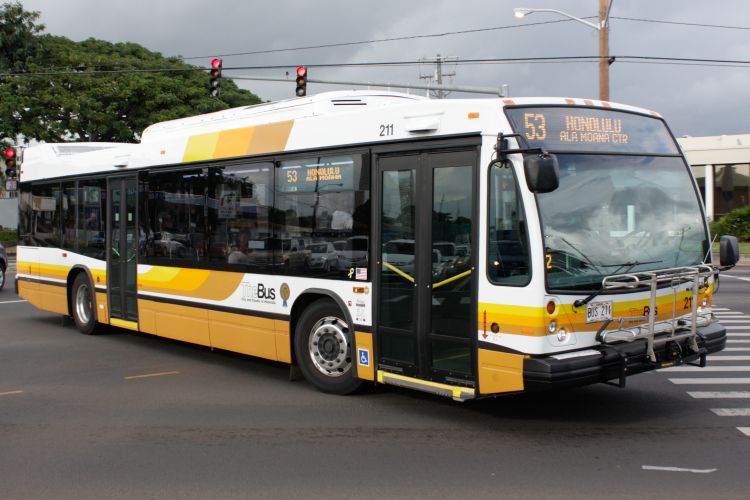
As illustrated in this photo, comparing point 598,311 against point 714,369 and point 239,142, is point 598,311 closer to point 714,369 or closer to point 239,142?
point 714,369

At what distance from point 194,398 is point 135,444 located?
1640 millimetres

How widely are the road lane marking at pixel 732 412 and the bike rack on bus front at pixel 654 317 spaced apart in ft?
1.79

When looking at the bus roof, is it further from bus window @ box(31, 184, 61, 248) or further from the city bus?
bus window @ box(31, 184, 61, 248)

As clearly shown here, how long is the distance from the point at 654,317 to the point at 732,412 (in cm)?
145

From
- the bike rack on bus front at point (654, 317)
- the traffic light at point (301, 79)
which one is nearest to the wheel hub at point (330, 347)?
the bike rack on bus front at point (654, 317)

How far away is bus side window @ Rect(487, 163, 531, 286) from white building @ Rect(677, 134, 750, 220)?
1637 inches

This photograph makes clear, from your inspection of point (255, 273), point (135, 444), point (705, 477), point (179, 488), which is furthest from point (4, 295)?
point (705, 477)

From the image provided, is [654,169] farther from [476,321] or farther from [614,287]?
[476,321]

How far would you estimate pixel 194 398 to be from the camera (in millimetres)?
7898

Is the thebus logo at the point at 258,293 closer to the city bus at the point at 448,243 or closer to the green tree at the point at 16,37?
the city bus at the point at 448,243

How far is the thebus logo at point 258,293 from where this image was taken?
8.55m

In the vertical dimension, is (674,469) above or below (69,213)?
below

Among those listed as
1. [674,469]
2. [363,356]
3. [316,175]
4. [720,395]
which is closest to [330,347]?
[363,356]

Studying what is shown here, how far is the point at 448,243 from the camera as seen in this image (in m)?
6.69
